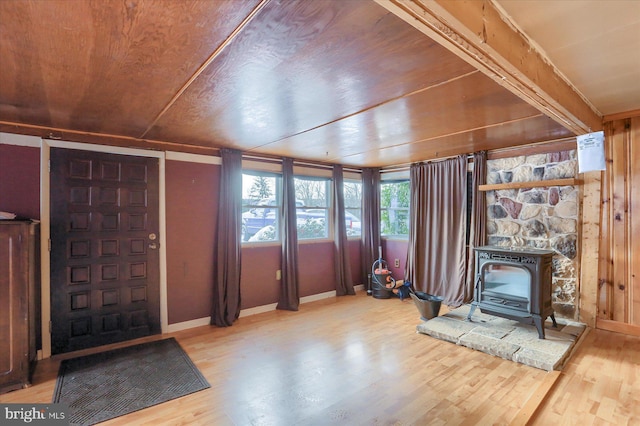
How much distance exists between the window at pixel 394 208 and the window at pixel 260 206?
2.13 m

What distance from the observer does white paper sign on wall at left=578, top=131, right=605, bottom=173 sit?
269 centimetres

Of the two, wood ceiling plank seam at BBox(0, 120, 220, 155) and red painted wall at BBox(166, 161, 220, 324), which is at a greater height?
wood ceiling plank seam at BBox(0, 120, 220, 155)

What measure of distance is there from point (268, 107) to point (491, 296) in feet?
10.0

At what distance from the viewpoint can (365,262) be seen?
5531mm

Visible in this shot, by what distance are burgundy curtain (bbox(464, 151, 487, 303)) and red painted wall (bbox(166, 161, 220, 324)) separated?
346cm

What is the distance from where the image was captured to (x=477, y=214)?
13.9 feet

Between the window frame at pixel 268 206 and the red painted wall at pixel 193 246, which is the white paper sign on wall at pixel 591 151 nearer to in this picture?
the window frame at pixel 268 206

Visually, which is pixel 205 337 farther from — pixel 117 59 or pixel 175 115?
pixel 117 59

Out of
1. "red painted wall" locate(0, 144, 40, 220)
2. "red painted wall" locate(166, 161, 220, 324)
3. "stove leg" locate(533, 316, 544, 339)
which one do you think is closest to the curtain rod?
"red painted wall" locate(166, 161, 220, 324)

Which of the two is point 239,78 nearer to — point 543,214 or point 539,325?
point 539,325

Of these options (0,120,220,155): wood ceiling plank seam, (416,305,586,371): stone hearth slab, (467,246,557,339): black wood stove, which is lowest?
(416,305,586,371): stone hearth slab

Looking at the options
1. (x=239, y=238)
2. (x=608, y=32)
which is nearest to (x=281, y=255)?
(x=239, y=238)

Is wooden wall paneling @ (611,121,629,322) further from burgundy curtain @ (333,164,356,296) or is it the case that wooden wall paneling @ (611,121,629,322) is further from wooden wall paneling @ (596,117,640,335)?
burgundy curtain @ (333,164,356,296)

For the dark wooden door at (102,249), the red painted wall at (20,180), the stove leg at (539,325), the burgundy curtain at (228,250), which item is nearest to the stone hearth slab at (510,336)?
the stove leg at (539,325)
